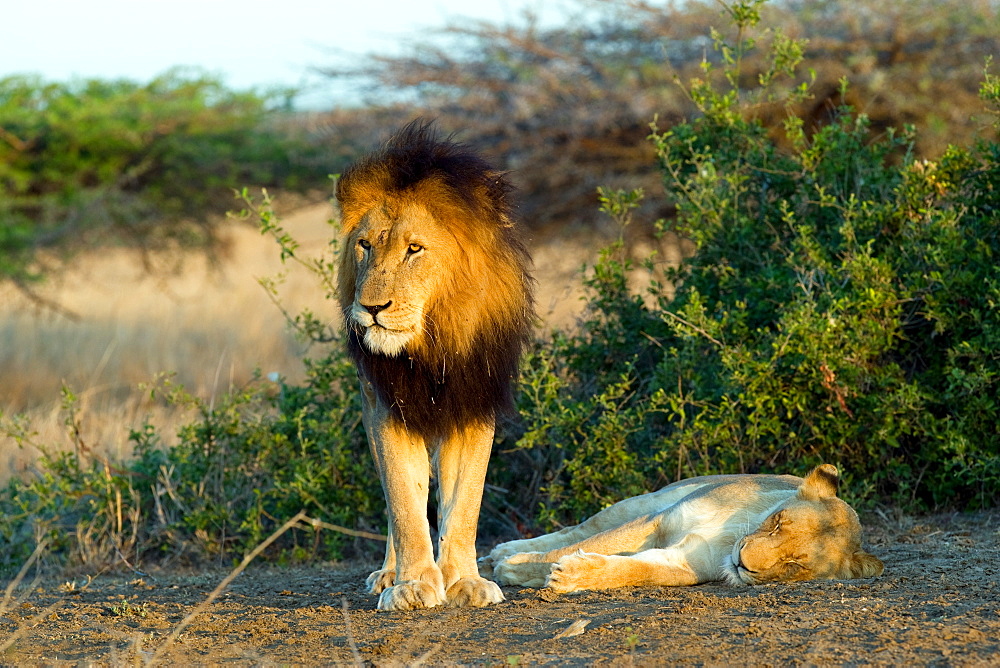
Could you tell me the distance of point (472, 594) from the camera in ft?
13.0

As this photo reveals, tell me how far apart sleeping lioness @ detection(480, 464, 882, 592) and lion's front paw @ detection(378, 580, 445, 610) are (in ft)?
1.37

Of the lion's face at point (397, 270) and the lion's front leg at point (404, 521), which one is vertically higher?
the lion's face at point (397, 270)

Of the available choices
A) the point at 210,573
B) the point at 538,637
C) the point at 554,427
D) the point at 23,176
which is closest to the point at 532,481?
the point at 554,427

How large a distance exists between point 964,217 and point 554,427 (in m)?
2.17

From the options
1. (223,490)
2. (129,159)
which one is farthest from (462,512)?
(129,159)

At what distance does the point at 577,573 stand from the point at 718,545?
1.83 feet

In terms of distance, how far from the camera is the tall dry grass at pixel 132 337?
9.41 meters

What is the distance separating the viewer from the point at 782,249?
5.68m

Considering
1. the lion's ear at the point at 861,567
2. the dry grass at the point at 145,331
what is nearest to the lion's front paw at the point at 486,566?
the lion's ear at the point at 861,567

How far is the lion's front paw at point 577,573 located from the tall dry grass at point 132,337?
4.35 meters

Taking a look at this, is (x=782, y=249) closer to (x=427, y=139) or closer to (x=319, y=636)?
(x=427, y=139)

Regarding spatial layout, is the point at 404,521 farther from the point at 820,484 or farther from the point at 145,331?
the point at 145,331

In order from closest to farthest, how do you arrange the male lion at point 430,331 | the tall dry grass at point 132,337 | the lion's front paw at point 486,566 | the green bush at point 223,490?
the male lion at point 430,331 → the lion's front paw at point 486,566 → the green bush at point 223,490 → the tall dry grass at point 132,337

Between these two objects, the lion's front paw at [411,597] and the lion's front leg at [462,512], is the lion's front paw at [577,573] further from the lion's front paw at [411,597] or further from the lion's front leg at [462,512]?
the lion's front paw at [411,597]
